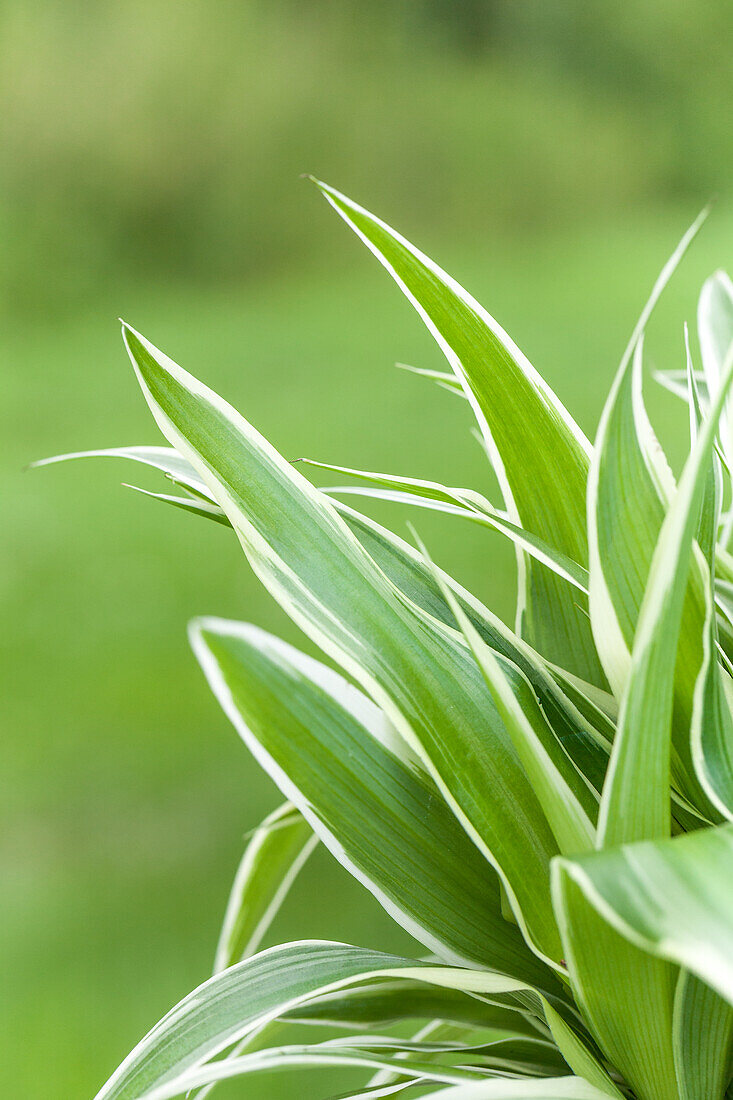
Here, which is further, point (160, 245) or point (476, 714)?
point (160, 245)

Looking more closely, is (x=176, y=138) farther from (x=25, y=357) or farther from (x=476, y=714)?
(x=476, y=714)

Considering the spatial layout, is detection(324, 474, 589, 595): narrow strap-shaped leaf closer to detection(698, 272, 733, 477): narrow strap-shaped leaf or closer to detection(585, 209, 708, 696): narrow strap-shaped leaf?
detection(585, 209, 708, 696): narrow strap-shaped leaf

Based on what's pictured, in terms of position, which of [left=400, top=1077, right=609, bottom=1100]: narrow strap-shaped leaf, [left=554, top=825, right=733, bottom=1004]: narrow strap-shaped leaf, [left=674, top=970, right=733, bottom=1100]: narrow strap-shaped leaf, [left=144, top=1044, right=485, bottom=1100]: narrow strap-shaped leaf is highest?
[left=554, top=825, right=733, bottom=1004]: narrow strap-shaped leaf

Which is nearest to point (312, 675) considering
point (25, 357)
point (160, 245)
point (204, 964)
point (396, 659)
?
point (396, 659)

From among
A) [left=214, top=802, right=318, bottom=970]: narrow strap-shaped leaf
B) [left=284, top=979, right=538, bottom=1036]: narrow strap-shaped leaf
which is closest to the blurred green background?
[left=214, top=802, right=318, bottom=970]: narrow strap-shaped leaf

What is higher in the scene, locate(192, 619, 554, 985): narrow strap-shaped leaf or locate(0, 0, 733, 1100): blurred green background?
locate(0, 0, 733, 1100): blurred green background

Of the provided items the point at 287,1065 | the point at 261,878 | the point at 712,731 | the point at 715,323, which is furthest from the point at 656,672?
the point at 715,323

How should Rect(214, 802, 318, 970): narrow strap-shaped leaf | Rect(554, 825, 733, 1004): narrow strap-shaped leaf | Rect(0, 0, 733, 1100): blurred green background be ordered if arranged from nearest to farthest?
Rect(554, 825, 733, 1004): narrow strap-shaped leaf → Rect(214, 802, 318, 970): narrow strap-shaped leaf → Rect(0, 0, 733, 1100): blurred green background
